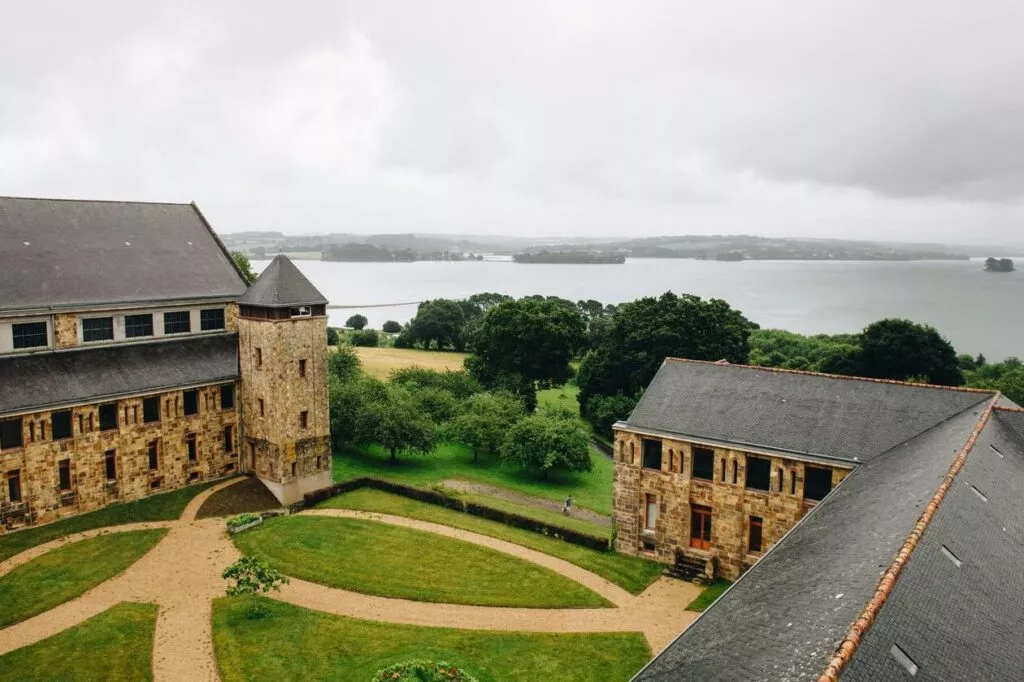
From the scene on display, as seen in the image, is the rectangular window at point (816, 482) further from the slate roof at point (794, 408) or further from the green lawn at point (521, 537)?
the green lawn at point (521, 537)

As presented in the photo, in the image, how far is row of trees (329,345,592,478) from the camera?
38.0 meters

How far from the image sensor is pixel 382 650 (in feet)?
67.6

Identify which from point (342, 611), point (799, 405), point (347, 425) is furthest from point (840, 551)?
point (347, 425)

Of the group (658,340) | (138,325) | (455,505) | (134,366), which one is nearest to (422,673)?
(455,505)

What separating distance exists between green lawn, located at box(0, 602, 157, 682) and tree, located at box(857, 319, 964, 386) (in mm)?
48416

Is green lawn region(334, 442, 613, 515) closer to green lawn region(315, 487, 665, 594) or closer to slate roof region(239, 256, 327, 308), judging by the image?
green lawn region(315, 487, 665, 594)

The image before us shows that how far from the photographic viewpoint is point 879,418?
2439 centimetres

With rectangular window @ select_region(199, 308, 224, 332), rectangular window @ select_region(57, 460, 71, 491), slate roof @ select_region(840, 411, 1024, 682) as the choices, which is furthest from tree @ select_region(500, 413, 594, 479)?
slate roof @ select_region(840, 411, 1024, 682)

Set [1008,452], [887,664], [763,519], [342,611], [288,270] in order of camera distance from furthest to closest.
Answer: [288,270], [763,519], [342,611], [1008,452], [887,664]

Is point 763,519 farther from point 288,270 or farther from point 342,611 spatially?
point 288,270

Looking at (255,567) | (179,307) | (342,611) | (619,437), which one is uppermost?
(179,307)

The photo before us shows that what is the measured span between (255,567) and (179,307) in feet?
54.5

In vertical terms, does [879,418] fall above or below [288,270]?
below

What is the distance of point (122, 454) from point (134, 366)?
12.3 ft
